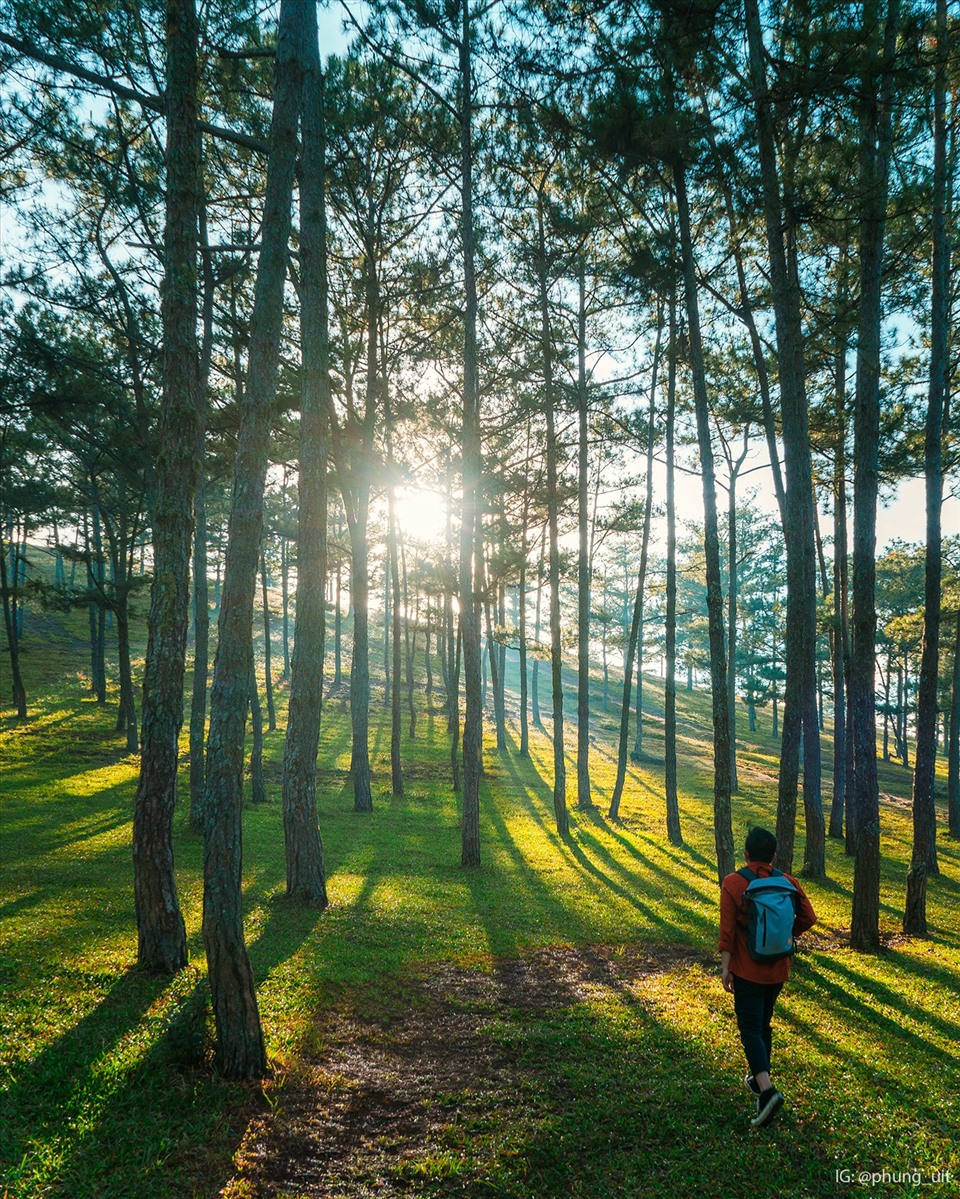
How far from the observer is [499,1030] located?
6.52m

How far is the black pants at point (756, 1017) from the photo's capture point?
4773 mm

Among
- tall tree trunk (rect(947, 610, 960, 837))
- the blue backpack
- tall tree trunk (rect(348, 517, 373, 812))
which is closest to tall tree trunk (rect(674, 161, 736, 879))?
the blue backpack

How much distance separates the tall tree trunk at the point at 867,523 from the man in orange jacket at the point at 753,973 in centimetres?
546

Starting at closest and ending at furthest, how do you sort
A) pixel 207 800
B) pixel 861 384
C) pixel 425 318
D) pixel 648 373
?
pixel 207 800, pixel 861 384, pixel 425 318, pixel 648 373

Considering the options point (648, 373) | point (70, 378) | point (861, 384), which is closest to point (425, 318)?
point (648, 373)

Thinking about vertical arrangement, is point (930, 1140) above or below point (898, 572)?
below

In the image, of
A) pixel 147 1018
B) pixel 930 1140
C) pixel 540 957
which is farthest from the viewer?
pixel 540 957

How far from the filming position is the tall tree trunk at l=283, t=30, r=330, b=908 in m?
9.68

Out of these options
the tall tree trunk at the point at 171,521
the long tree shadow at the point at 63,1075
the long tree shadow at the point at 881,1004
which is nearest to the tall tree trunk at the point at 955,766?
the long tree shadow at the point at 881,1004

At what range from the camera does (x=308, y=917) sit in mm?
9703

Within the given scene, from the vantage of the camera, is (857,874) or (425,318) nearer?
(857,874)

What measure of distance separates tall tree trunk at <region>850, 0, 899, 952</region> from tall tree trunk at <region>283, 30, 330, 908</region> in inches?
325

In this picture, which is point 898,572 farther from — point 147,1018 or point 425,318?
point 147,1018

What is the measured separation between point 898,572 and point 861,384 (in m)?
36.2
